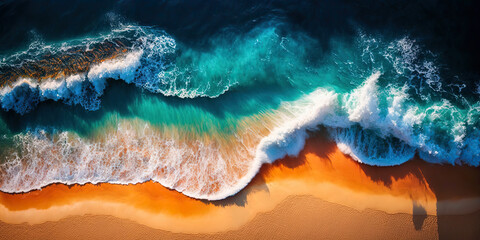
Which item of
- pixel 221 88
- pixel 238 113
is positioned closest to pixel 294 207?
pixel 238 113

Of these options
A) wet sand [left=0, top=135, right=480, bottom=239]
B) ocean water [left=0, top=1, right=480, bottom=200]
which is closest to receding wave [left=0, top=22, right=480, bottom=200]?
ocean water [left=0, top=1, right=480, bottom=200]

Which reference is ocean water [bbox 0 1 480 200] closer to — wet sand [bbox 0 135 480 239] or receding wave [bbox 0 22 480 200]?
receding wave [bbox 0 22 480 200]

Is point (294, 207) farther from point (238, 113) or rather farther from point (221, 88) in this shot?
point (221, 88)

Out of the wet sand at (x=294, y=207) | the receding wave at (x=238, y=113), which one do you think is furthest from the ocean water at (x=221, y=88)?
the wet sand at (x=294, y=207)

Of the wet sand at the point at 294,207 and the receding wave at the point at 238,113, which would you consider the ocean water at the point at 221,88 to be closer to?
the receding wave at the point at 238,113

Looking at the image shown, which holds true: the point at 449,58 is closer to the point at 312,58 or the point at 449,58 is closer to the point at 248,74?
the point at 312,58

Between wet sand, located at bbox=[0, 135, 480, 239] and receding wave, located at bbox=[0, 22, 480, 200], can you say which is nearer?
wet sand, located at bbox=[0, 135, 480, 239]

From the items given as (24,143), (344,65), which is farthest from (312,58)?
(24,143)
